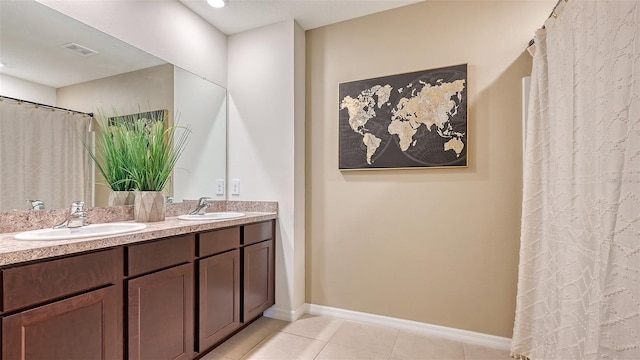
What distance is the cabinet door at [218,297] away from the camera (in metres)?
1.74

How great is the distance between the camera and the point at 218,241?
1.85 metres

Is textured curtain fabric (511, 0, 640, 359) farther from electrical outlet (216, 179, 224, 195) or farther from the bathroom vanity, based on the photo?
electrical outlet (216, 179, 224, 195)

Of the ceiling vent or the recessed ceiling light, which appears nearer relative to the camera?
the ceiling vent

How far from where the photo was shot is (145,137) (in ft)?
6.39

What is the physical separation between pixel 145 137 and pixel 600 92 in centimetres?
240

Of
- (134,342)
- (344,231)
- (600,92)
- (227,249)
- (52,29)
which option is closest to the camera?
(600,92)

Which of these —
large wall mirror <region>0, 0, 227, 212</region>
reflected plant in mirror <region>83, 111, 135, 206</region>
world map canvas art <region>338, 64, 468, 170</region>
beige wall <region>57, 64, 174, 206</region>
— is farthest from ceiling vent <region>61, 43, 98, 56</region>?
world map canvas art <region>338, 64, 468, 170</region>

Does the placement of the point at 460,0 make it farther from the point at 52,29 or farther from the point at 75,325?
the point at 75,325

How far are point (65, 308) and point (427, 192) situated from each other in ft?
6.88

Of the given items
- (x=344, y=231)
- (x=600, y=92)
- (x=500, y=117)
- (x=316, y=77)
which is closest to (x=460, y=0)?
(x=500, y=117)

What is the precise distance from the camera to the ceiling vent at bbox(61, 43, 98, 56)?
1639mm

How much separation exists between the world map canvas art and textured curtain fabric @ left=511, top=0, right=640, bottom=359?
17.8 inches

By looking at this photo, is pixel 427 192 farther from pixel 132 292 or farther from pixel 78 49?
pixel 78 49

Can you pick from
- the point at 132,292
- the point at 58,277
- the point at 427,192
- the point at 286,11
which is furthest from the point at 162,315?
the point at 286,11
